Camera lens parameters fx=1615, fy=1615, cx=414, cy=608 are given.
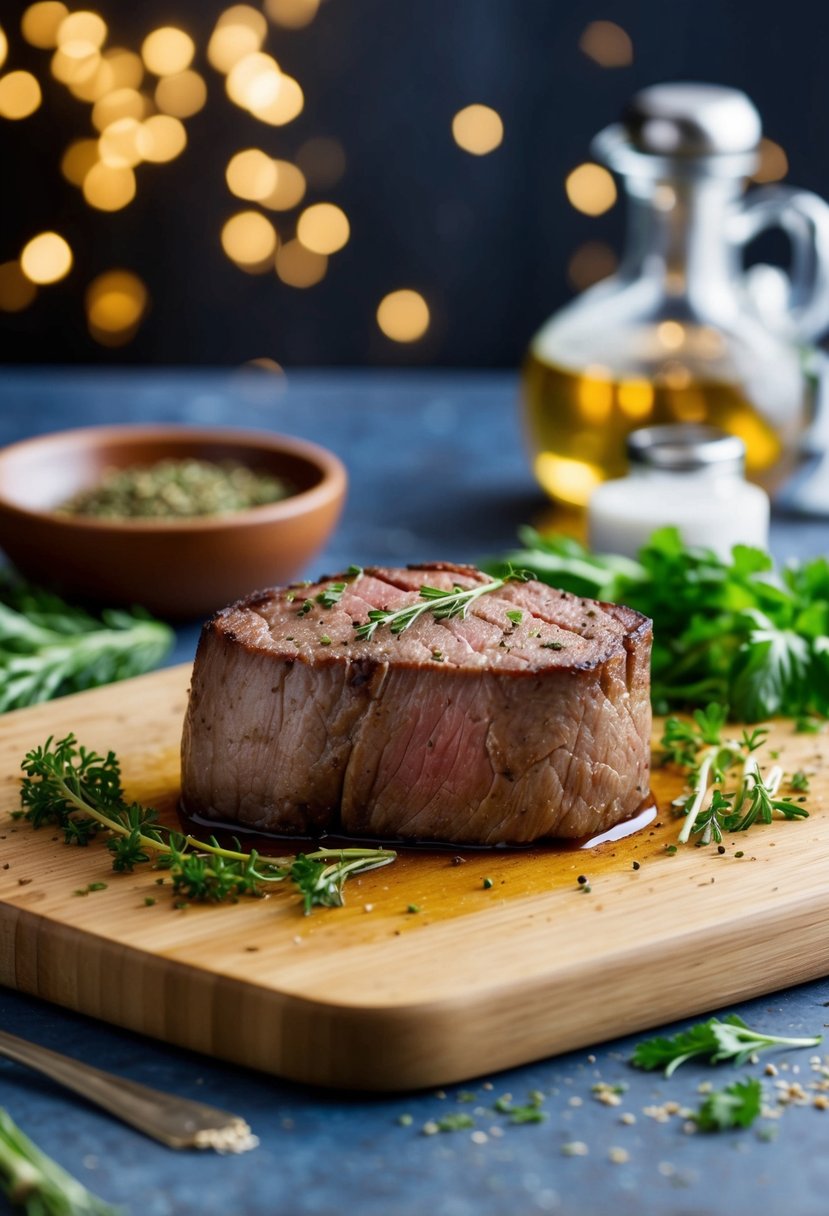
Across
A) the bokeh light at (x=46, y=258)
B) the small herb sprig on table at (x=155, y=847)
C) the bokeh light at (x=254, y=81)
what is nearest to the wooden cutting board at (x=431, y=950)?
the small herb sprig on table at (x=155, y=847)

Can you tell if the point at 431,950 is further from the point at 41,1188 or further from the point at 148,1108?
the point at 41,1188

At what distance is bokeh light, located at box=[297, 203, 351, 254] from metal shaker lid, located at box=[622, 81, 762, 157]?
1.85 m

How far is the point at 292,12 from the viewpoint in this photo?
4898 millimetres

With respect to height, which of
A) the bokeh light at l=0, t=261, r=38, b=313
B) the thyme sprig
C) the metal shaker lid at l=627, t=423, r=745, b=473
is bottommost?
the thyme sprig

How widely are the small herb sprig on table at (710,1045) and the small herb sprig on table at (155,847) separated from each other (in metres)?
0.40

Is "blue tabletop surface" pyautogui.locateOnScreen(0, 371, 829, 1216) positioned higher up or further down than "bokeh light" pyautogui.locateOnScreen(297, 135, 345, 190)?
further down

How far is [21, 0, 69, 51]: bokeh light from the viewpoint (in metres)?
4.76

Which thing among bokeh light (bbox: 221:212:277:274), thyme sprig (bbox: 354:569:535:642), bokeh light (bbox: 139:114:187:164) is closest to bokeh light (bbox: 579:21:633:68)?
bokeh light (bbox: 221:212:277:274)

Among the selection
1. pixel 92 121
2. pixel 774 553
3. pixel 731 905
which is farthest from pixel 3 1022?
pixel 92 121

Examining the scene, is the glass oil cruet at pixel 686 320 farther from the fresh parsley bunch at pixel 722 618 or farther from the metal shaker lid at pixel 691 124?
the fresh parsley bunch at pixel 722 618

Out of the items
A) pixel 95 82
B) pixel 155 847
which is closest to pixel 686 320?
pixel 155 847

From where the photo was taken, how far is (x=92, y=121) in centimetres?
495

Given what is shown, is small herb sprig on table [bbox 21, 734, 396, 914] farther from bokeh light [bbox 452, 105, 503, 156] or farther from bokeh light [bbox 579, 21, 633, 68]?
bokeh light [bbox 579, 21, 633, 68]

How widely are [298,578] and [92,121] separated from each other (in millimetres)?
2254
